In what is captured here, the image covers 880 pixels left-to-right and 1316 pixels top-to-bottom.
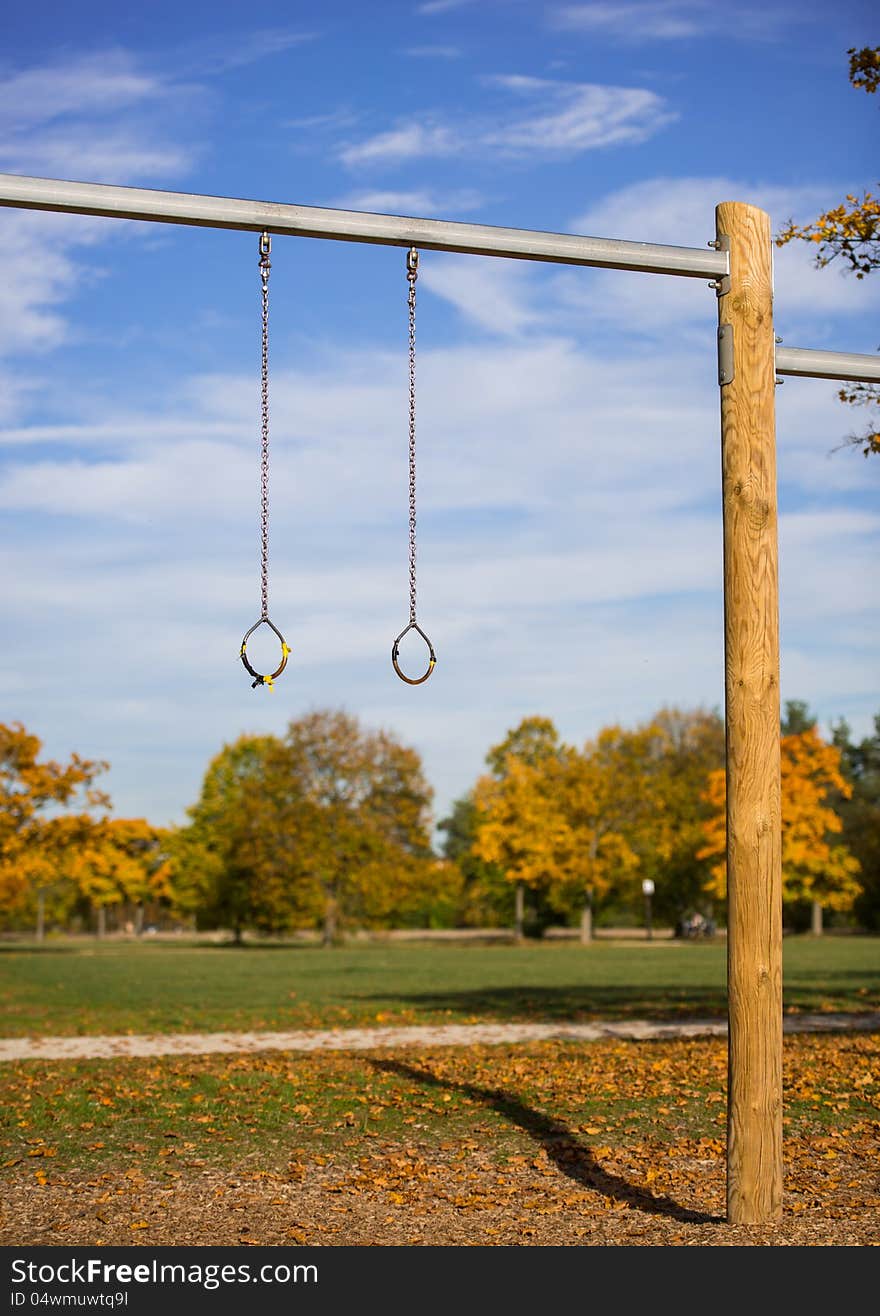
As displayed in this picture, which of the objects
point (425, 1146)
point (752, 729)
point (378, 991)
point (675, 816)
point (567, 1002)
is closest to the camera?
point (752, 729)

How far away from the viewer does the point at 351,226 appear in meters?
6.62

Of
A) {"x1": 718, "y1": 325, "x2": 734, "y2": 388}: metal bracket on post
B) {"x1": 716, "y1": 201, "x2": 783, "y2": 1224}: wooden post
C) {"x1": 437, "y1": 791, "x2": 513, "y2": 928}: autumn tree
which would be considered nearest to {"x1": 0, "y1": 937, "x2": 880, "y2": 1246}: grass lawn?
{"x1": 716, "y1": 201, "x2": 783, "y2": 1224}: wooden post

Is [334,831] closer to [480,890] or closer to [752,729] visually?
[480,890]

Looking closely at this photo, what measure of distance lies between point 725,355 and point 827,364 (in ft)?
3.13

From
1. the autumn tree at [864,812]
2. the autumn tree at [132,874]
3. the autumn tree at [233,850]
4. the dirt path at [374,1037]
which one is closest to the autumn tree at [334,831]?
the autumn tree at [233,850]

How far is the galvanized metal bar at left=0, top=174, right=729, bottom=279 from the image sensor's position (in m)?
6.30

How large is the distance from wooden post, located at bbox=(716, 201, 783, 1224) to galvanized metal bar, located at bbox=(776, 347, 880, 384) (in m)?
0.42

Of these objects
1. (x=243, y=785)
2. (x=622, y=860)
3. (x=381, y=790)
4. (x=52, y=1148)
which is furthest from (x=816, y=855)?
(x=52, y=1148)

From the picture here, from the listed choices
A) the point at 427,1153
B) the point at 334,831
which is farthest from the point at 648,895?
the point at 427,1153

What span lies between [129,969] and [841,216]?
27.5m

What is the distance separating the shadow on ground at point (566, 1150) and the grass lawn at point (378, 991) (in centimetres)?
720

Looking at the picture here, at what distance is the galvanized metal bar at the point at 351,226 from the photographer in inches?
248

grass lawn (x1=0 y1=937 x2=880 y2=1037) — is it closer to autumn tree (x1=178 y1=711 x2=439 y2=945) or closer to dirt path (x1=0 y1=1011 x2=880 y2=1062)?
dirt path (x1=0 y1=1011 x2=880 y2=1062)

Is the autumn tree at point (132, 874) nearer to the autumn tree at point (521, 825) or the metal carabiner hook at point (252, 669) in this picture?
the autumn tree at point (521, 825)
